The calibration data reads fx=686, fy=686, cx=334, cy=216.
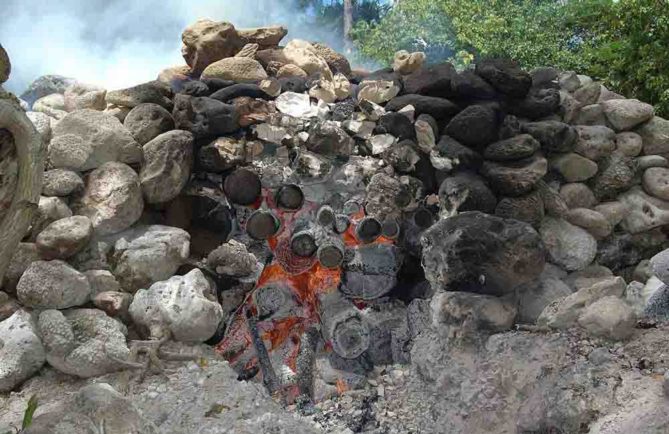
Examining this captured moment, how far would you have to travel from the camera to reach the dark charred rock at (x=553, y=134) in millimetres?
5000

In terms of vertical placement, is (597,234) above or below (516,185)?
below

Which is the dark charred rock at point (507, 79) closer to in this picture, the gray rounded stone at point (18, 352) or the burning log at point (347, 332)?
the burning log at point (347, 332)

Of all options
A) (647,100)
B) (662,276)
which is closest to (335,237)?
(662,276)

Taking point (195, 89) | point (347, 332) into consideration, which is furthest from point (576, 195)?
point (195, 89)

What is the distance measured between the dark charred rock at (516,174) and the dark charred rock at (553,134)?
0.65 feet

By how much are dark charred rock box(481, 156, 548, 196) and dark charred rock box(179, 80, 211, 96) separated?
7.15 ft

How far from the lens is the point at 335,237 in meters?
4.84

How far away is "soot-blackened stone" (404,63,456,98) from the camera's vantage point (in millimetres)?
5270

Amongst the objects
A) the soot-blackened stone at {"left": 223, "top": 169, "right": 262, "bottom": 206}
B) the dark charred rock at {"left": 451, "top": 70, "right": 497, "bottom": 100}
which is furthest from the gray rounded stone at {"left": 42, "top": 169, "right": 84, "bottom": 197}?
the dark charred rock at {"left": 451, "top": 70, "right": 497, "bottom": 100}

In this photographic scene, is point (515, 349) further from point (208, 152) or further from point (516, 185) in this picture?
point (208, 152)

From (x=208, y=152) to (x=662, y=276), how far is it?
2951mm

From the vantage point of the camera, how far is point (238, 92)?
5164mm

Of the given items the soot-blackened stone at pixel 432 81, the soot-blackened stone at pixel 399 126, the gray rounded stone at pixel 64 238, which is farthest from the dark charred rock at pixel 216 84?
the gray rounded stone at pixel 64 238

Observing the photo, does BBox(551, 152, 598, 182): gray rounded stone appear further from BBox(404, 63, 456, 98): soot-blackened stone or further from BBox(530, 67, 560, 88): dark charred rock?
BBox(404, 63, 456, 98): soot-blackened stone
